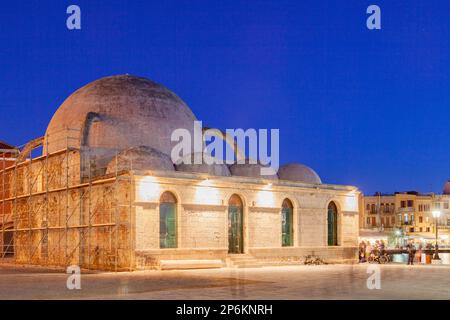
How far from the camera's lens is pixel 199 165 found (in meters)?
31.0

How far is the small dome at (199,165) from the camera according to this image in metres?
31.0

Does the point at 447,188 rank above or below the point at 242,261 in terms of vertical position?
above

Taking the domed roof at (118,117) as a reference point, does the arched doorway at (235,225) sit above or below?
below

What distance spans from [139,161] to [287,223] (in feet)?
31.6

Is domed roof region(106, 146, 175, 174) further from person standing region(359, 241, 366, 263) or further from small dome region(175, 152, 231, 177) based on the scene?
person standing region(359, 241, 366, 263)

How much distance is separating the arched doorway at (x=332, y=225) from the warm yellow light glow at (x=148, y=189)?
12422 mm

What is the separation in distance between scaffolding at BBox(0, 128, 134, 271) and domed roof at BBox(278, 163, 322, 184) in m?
11.1

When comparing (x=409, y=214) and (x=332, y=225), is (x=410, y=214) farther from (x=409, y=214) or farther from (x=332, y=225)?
(x=332, y=225)

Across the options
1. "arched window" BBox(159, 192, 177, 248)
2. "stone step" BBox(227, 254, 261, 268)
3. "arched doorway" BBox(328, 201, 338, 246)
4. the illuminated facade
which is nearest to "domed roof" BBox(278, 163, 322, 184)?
"arched doorway" BBox(328, 201, 338, 246)

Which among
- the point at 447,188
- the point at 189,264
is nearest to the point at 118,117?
the point at 189,264

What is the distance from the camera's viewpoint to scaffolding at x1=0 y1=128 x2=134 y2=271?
27.6 metres

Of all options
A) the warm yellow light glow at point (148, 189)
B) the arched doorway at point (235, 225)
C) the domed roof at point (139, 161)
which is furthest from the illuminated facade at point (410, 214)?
the warm yellow light glow at point (148, 189)

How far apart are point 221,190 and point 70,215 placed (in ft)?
24.6

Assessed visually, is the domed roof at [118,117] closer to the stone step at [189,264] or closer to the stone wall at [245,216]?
the stone wall at [245,216]
